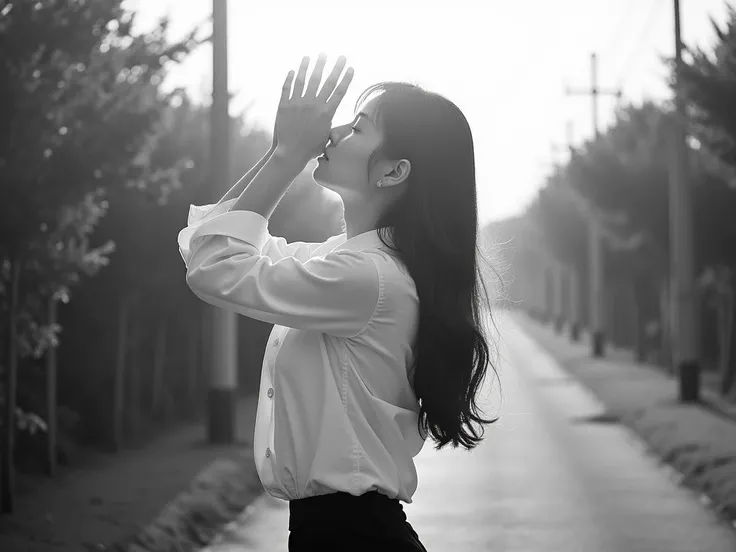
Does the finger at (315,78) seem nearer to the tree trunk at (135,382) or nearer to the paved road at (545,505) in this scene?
the paved road at (545,505)

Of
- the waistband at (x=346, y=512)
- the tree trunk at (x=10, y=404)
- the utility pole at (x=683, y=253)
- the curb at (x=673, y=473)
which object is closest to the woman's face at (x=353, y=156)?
the waistband at (x=346, y=512)

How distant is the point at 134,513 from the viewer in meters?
8.09

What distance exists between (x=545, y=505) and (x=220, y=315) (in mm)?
5088

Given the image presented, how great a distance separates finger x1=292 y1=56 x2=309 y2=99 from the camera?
2482 mm

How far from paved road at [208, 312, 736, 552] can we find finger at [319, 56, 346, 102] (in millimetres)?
2515

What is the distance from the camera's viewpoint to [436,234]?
2.60 metres

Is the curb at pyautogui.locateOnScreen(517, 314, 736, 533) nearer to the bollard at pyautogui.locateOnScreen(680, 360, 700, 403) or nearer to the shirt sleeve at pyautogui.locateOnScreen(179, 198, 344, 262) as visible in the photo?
the bollard at pyautogui.locateOnScreen(680, 360, 700, 403)

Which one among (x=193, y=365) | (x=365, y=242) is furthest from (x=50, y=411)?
(x=365, y=242)

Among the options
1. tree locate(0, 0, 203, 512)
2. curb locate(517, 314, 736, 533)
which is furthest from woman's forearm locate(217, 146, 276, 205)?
curb locate(517, 314, 736, 533)

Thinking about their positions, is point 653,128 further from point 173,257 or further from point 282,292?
point 282,292

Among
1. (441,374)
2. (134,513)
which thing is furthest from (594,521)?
(441,374)

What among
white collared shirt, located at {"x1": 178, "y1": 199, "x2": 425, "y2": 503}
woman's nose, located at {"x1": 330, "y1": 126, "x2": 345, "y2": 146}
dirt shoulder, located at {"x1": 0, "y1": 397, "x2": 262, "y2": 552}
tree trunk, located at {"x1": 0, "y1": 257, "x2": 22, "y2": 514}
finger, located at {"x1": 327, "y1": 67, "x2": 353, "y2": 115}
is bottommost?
dirt shoulder, located at {"x1": 0, "y1": 397, "x2": 262, "y2": 552}

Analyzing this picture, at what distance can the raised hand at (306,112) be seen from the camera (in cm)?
248

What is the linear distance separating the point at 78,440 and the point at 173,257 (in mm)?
2327
